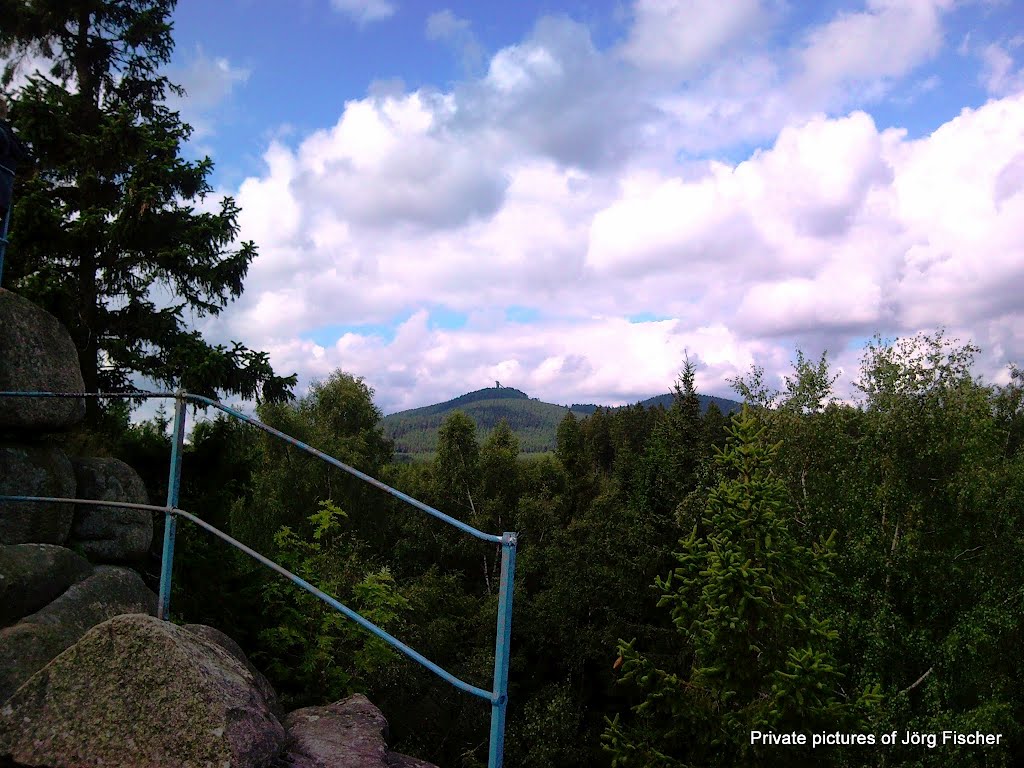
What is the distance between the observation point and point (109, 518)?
269 inches

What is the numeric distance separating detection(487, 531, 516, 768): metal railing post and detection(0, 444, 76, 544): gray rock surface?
16.4ft

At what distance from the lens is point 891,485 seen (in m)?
20.1

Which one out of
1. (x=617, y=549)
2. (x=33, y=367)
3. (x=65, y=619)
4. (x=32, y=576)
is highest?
(x=33, y=367)

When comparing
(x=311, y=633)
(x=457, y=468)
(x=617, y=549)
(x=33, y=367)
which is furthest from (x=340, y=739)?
(x=457, y=468)

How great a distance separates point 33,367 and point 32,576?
99.6 inches

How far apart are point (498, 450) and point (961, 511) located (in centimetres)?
2856

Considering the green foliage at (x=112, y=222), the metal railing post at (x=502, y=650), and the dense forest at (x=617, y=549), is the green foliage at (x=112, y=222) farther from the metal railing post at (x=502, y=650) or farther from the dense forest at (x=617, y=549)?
the metal railing post at (x=502, y=650)

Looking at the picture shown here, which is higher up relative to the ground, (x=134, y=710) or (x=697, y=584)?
(x=134, y=710)

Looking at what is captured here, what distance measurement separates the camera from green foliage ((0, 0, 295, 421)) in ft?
38.6

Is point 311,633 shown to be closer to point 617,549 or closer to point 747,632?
point 747,632

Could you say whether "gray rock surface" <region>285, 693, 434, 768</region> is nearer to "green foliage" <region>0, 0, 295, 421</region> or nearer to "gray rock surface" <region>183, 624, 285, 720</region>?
"gray rock surface" <region>183, 624, 285, 720</region>

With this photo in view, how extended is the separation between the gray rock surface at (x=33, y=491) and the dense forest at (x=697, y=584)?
84.7 inches

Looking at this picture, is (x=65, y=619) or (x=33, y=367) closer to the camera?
(x=65, y=619)

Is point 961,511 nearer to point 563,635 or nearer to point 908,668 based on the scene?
point 908,668
